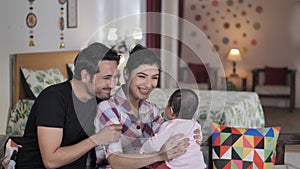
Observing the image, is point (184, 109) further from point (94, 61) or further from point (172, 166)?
point (94, 61)

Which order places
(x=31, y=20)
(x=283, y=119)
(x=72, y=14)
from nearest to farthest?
(x=31, y=20) → (x=72, y=14) → (x=283, y=119)

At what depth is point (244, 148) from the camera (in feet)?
7.32

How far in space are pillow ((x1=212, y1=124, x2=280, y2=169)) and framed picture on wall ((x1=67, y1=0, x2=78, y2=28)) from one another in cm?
317

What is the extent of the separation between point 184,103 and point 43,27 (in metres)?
3.11

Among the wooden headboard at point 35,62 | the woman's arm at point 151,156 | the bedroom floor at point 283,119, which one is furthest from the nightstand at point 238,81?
the woman's arm at point 151,156

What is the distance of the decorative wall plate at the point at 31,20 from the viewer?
437 centimetres

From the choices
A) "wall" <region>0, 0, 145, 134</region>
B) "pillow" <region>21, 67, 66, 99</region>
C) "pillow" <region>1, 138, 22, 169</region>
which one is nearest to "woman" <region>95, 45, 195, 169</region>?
"pillow" <region>1, 138, 22, 169</region>

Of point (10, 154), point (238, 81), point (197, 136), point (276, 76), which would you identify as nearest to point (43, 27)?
point (10, 154)

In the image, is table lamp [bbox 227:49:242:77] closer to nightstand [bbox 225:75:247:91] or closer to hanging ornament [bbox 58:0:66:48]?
nightstand [bbox 225:75:247:91]

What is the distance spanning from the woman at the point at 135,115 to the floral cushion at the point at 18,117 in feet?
7.12

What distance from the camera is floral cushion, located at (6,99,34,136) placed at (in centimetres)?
394

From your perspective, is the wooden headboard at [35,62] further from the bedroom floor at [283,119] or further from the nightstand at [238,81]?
the nightstand at [238,81]

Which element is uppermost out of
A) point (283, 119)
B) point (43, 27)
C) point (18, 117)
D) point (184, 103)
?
point (43, 27)

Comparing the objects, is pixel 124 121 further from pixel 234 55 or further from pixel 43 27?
pixel 234 55
